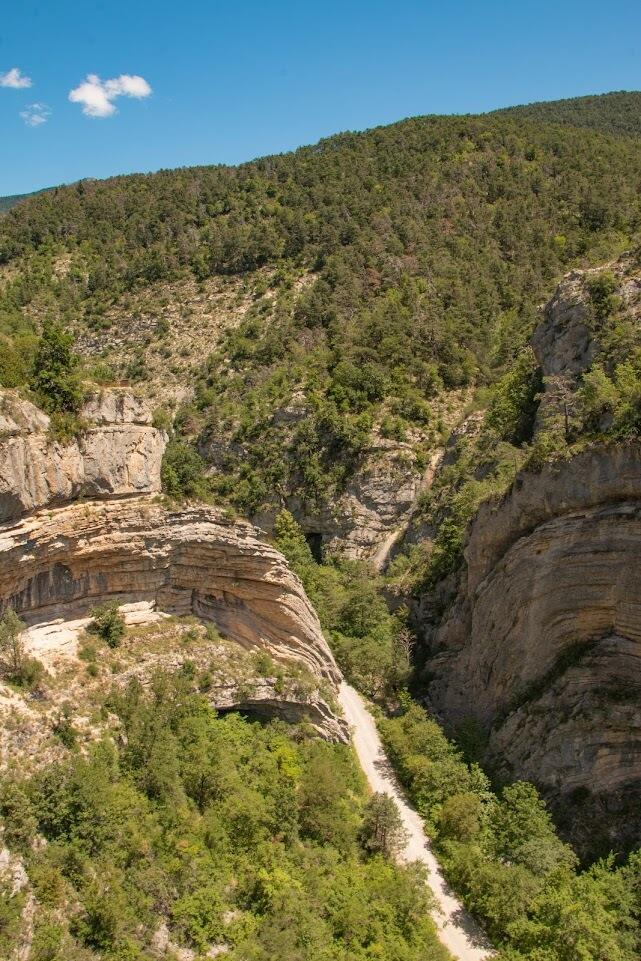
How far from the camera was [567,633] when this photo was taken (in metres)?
26.9

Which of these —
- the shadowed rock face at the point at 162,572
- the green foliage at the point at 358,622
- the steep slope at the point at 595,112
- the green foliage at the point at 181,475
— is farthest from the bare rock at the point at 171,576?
the steep slope at the point at 595,112

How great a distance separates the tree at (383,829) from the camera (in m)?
25.3

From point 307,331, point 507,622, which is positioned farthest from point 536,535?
point 307,331

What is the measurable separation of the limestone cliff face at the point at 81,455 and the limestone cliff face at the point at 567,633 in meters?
15.0

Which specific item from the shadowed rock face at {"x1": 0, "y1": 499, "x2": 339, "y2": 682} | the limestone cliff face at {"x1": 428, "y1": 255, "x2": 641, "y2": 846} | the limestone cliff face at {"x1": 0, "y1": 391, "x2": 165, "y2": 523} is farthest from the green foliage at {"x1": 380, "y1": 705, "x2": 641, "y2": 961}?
the limestone cliff face at {"x1": 0, "y1": 391, "x2": 165, "y2": 523}

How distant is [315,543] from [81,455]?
A: 98.7ft

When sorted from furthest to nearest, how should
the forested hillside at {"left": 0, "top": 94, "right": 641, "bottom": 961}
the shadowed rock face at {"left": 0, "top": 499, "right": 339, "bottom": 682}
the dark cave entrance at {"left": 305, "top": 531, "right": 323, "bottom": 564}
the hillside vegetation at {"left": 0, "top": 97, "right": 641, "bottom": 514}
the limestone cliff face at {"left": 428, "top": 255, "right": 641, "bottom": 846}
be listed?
the hillside vegetation at {"left": 0, "top": 97, "right": 641, "bottom": 514}, the dark cave entrance at {"left": 305, "top": 531, "right": 323, "bottom": 564}, the shadowed rock face at {"left": 0, "top": 499, "right": 339, "bottom": 682}, the limestone cliff face at {"left": 428, "top": 255, "right": 641, "bottom": 846}, the forested hillside at {"left": 0, "top": 94, "right": 641, "bottom": 961}

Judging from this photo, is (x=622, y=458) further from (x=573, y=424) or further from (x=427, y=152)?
(x=427, y=152)

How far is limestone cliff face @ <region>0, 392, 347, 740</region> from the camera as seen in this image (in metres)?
24.9

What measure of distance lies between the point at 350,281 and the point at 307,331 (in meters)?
7.49

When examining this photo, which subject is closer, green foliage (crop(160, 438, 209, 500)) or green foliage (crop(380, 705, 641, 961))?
green foliage (crop(380, 705, 641, 961))

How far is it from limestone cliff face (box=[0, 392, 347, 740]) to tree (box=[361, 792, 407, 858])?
466cm

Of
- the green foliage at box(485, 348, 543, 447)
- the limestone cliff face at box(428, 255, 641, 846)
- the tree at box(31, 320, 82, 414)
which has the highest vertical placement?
the tree at box(31, 320, 82, 414)

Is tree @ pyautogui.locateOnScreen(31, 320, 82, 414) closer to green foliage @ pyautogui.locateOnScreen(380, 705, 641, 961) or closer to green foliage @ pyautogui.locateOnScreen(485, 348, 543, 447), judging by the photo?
green foliage @ pyautogui.locateOnScreen(380, 705, 641, 961)
